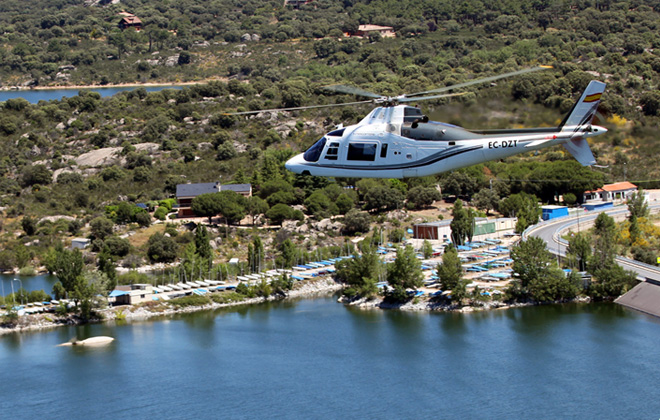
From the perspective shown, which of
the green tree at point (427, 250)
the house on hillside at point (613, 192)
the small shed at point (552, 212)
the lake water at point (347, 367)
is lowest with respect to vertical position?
the lake water at point (347, 367)

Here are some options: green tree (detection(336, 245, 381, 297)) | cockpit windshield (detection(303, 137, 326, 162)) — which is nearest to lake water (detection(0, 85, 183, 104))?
green tree (detection(336, 245, 381, 297))

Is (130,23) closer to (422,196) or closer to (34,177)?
(34,177)

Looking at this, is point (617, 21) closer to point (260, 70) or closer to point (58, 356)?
point (260, 70)

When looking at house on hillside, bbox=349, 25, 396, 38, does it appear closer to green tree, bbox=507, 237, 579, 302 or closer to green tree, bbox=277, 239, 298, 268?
green tree, bbox=277, 239, 298, 268

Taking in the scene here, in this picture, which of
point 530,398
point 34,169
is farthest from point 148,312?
point 34,169

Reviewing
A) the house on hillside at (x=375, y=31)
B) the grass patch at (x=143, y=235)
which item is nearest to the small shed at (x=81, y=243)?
the grass patch at (x=143, y=235)

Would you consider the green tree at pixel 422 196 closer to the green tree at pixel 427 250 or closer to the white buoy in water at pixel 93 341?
the green tree at pixel 427 250
